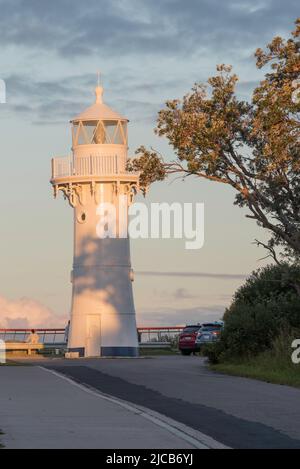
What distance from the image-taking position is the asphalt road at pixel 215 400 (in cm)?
1803

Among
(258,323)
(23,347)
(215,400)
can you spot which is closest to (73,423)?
(215,400)

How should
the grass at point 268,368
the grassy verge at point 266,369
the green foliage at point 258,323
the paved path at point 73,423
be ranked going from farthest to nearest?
the green foliage at point 258,323 → the grass at point 268,368 → the grassy verge at point 266,369 → the paved path at point 73,423

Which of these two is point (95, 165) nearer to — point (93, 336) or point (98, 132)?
point (98, 132)

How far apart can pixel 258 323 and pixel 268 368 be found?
4891 millimetres

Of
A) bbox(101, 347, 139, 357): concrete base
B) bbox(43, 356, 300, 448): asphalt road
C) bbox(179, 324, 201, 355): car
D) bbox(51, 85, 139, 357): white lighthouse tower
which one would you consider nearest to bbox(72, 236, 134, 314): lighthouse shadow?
bbox(51, 85, 139, 357): white lighthouse tower

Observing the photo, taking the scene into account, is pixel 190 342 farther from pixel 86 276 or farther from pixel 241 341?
pixel 241 341

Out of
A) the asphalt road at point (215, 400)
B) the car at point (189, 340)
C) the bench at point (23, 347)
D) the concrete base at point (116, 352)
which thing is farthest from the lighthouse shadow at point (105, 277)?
the asphalt road at point (215, 400)

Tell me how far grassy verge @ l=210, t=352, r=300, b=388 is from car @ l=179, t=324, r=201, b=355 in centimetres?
1876

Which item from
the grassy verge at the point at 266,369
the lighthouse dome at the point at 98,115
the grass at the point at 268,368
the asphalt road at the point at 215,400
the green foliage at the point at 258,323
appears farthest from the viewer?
the lighthouse dome at the point at 98,115

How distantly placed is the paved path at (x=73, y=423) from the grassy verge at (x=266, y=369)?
22.4ft

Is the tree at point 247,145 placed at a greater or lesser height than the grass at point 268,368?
greater

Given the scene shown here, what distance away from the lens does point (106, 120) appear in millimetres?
57938

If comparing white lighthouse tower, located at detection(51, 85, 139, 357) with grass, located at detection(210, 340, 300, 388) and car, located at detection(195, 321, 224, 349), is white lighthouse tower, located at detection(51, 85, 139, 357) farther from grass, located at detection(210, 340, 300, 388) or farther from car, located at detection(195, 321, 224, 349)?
grass, located at detection(210, 340, 300, 388)

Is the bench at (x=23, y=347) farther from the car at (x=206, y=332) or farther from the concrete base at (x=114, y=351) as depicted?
the car at (x=206, y=332)
